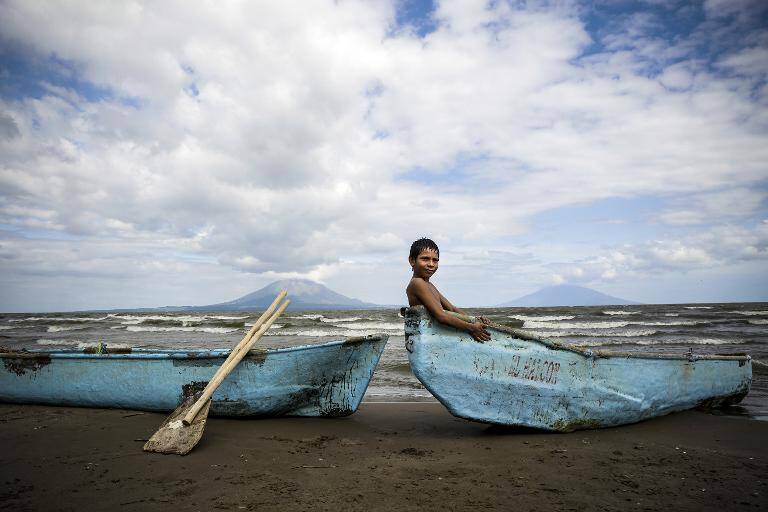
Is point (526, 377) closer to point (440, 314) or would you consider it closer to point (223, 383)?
point (440, 314)

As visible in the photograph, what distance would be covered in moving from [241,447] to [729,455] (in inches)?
181

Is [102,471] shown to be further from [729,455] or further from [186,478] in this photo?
[729,455]

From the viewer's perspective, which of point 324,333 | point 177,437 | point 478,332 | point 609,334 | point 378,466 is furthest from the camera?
point 324,333

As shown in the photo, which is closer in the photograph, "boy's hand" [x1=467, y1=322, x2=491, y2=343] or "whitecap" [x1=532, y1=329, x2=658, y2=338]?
"boy's hand" [x1=467, y1=322, x2=491, y2=343]

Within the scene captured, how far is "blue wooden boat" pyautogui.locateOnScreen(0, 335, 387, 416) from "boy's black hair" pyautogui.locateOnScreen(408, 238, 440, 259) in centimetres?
125

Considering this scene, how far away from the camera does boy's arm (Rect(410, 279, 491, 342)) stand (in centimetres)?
441

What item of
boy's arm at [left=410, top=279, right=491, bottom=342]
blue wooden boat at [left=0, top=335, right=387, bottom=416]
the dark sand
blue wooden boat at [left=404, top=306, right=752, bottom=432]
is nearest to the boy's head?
boy's arm at [left=410, top=279, right=491, bottom=342]

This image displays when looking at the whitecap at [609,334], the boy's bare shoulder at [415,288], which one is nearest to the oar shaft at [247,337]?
the boy's bare shoulder at [415,288]

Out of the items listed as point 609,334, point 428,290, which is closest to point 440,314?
point 428,290

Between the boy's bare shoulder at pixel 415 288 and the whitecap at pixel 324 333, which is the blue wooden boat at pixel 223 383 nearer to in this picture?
the boy's bare shoulder at pixel 415 288

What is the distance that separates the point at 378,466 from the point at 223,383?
235 centimetres

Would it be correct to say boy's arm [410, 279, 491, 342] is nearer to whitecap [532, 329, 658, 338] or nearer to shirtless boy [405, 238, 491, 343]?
shirtless boy [405, 238, 491, 343]

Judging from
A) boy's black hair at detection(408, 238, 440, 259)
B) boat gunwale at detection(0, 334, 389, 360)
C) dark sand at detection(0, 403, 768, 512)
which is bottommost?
dark sand at detection(0, 403, 768, 512)

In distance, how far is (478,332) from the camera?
4484 millimetres
